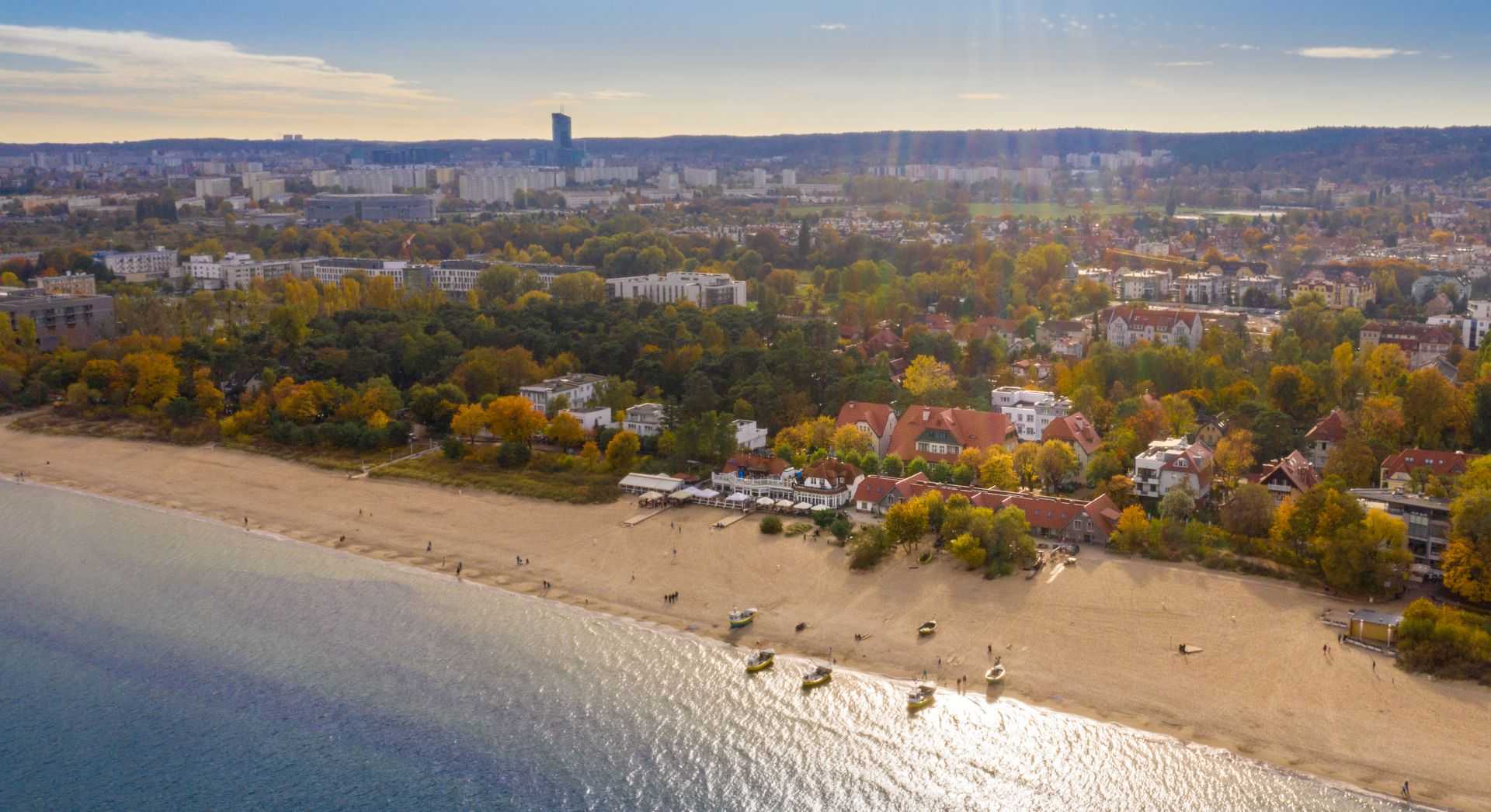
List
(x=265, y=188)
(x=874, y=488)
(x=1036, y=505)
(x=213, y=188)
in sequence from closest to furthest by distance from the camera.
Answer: (x=1036, y=505) → (x=874, y=488) → (x=213, y=188) → (x=265, y=188)

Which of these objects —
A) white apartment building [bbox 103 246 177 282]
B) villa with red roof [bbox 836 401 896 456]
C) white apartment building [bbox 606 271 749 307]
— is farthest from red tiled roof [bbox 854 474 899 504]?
white apartment building [bbox 103 246 177 282]

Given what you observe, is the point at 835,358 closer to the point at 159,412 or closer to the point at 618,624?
the point at 618,624

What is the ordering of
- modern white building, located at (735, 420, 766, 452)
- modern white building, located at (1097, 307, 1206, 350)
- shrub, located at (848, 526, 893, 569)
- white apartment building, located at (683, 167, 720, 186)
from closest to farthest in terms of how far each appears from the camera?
shrub, located at (848, 526, 893, 569)
modern white building, located at (735, 420, 766, 452)
modern white building, located at (1097, 307, 1206, 350)
white apartment building, located at (683, 167, 720, 186)

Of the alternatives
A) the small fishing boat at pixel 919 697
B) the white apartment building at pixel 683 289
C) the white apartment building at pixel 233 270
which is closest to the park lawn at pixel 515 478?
the small fishing boat at pixel 919 697

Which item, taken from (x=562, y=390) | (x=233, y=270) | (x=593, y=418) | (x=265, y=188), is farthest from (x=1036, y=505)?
(x=265, y=188)

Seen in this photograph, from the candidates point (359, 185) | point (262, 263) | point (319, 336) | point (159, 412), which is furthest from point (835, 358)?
point (359, 185)

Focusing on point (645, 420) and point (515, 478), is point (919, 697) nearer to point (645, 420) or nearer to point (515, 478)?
point (515, 478)

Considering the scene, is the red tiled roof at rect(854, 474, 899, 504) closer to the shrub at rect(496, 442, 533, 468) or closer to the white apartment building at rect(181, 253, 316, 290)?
the shrub at rect(496, 442, 533, 468)

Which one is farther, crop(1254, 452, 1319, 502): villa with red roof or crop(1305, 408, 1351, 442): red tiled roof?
crop(1305, 408, 1351, 442): red tiled roof
